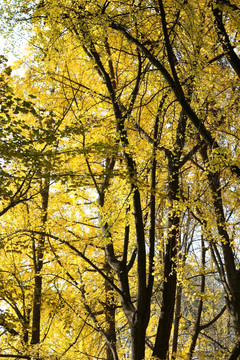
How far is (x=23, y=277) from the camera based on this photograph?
6.90 m

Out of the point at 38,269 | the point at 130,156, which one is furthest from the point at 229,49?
the point at 38,269

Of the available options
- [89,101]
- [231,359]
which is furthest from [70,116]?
[231,359]

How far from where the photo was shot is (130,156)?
4.48m

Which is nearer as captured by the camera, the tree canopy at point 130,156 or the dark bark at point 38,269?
the tree canopy at point 130,156

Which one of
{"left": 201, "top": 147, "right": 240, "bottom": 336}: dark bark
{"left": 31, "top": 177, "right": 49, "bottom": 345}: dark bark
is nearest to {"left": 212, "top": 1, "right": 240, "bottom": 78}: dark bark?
{"left": 201, "top": 147, "right": 240, "bottom": 336}: dark bark

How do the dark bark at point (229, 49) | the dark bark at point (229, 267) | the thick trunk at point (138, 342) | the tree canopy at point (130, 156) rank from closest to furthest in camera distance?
the dark bark at point (229, 49) < the tree canopy at point (130, 156) < the thick trunk at point (138, 342) < the dark bark at point (229, 267)

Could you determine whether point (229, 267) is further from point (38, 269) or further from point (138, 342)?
point (38, 269)

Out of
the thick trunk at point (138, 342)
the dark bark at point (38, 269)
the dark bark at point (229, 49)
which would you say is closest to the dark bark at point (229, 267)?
the thick trunk at point (138, 342)

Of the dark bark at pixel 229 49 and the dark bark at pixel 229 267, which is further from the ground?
the dark bark at pixel 229 49

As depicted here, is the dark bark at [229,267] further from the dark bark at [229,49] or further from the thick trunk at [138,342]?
the dark bark at [229,49]

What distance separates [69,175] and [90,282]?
4005 mm

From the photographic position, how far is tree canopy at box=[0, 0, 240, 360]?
3.70 meters

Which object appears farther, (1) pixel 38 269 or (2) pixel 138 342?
(1) pixel 38 269

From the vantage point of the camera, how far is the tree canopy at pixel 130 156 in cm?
370
